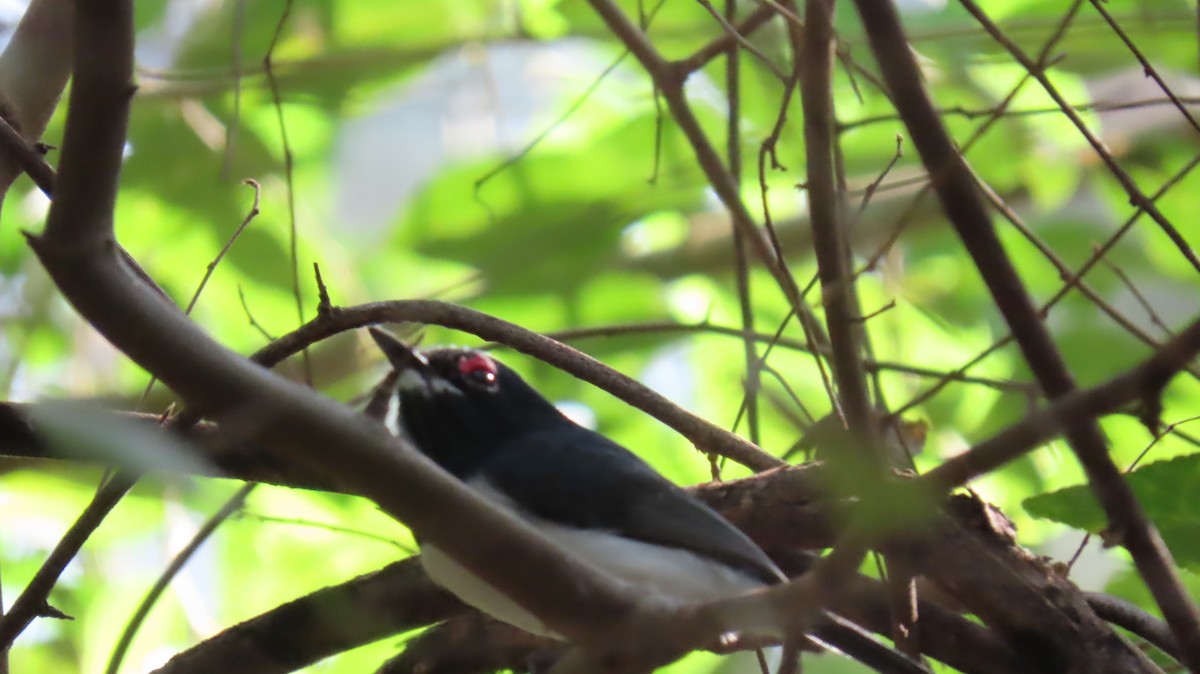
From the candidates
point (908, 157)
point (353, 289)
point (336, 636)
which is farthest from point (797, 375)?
point (336, 636)

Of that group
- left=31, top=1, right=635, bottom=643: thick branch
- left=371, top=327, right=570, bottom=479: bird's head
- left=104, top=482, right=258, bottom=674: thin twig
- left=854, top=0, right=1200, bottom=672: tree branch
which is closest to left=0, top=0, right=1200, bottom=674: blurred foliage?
left=104, top=482, right=258, bottom=674: thin twig

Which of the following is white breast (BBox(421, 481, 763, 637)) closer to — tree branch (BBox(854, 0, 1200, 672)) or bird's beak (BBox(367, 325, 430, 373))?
bird's beak (BBox(367, 325, 430, 373))

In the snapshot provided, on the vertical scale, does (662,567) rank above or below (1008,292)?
above

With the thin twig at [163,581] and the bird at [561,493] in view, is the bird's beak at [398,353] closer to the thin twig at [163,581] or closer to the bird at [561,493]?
the bird at [561,493]

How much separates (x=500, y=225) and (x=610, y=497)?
51.3 inches

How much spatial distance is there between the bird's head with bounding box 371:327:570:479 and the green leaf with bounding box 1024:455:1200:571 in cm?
146

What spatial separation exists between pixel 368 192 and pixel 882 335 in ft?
6.92

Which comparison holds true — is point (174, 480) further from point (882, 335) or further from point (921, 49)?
point (882, 335)

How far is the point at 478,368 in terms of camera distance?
11.3 ft

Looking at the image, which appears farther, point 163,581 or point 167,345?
point 163,581

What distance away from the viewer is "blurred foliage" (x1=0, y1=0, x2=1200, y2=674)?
13.0ft

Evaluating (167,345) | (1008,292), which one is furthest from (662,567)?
(167,345)

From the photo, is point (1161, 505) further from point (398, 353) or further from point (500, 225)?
point (500, 225)

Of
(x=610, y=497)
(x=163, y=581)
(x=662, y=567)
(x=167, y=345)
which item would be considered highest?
(x=163, y=581)
